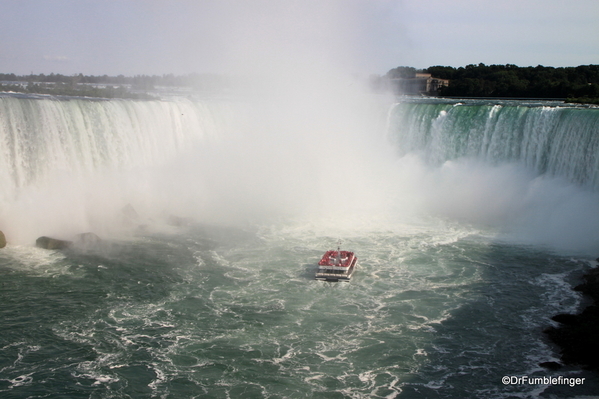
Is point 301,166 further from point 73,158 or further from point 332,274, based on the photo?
point 332,274

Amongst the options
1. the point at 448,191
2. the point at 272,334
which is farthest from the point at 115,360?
the point at 448,191

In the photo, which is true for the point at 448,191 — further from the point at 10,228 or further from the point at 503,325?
the point at 10,228

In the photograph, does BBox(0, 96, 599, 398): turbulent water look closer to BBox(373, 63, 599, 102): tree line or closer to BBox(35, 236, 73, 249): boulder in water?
BBox(35, 236, 73, 249): boulder in water

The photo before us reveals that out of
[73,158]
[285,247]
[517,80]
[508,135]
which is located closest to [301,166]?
[508,135]

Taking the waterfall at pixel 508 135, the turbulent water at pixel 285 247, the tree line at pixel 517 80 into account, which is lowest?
the turbulent water at pixel 285 247

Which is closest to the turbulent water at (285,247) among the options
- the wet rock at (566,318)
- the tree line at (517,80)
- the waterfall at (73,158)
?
the waterfall at (73,158)

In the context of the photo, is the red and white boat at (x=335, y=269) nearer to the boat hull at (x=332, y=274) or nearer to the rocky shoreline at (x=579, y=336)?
the boat hull at (x=332, y=274)
